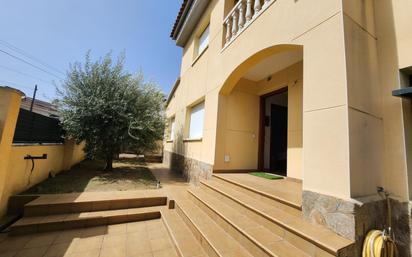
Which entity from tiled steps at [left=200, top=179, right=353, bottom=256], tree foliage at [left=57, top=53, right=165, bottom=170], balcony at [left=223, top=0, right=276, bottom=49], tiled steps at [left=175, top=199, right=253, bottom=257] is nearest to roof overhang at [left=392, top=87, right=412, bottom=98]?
tiled steps at [left=200, top=179, right=353, bottom=256]

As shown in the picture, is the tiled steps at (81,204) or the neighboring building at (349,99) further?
the tiled steps at (81,204)

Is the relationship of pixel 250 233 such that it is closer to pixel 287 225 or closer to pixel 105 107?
pixel 287 225

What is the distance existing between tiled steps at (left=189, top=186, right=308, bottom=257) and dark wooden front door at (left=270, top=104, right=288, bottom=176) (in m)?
3.28

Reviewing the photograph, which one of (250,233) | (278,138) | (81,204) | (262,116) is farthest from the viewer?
(278,138)

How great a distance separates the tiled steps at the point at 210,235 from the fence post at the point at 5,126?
3.37 metres

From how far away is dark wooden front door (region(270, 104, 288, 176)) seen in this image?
5.88 m

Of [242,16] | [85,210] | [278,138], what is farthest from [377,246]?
[242,16]

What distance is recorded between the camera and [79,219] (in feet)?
11.1

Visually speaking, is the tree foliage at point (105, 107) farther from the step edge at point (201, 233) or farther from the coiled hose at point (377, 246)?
the coiled hose at point (377, 246)

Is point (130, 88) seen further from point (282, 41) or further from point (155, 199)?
point (282, 41)

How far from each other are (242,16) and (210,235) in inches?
203

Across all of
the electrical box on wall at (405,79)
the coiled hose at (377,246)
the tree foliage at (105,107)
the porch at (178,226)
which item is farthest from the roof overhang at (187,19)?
the coiled hose at (377,246)

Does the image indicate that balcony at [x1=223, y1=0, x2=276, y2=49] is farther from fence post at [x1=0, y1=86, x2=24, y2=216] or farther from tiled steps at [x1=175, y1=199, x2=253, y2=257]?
fence post at [x1=0, y1=86, x2=24, y2=216]

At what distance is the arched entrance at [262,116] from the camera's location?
4184mm
